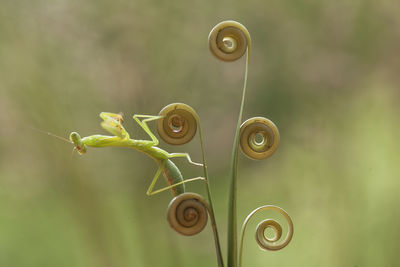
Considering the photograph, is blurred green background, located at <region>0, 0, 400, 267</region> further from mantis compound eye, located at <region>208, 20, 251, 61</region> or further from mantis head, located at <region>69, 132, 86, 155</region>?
mantis compound eye, located at <region>208, 20, 251, 61</region>

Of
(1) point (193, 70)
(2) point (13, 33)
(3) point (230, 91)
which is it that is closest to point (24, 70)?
(2) point (13, 33)

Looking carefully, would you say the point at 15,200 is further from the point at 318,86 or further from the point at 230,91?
the point at 318,86

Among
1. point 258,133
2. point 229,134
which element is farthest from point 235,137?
point 229,134

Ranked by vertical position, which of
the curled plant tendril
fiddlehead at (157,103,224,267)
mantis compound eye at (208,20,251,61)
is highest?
mantis compound eye at (208,20,251,61)

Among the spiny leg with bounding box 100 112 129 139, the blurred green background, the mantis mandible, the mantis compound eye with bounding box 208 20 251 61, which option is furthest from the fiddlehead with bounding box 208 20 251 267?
the blurred green background

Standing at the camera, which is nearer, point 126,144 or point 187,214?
point 187,214

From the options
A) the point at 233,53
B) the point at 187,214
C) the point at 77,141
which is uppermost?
the point at 233,53

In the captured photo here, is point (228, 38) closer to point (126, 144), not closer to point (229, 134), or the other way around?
point (126, 144)
